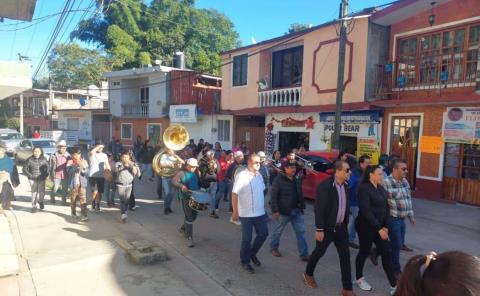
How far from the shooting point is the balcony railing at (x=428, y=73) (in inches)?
391

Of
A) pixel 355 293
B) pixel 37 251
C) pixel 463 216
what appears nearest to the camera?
pixel 355 293

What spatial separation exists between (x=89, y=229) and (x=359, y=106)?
8894 mm

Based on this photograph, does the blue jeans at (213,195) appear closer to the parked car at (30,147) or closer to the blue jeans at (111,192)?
the blue jeans at (111,192)

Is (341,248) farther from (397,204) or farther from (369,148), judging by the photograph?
(369,148)

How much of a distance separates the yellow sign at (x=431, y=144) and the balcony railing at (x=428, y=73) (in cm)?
149

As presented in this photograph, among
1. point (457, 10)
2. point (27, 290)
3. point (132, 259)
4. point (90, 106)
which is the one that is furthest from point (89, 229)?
point (90, 106)

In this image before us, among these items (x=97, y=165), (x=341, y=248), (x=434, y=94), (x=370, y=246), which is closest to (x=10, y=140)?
(x=97, y=165)

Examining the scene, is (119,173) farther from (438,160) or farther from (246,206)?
(438,160)

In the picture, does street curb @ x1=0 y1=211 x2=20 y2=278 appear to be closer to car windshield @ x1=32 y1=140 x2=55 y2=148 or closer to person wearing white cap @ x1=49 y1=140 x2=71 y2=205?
person wearing white cap @ x1=49 y1=140 x2=71 y2=205

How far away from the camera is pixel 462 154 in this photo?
9938 millimetres

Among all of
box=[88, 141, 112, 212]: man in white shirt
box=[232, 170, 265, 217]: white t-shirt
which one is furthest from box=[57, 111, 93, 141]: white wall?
box=[232, 170, 265, 217]: white t-shirt

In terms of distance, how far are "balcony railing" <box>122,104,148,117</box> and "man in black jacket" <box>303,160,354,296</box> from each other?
68.2 feet

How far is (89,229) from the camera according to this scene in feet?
23.2

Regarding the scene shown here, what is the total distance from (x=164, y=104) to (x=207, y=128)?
429cm
